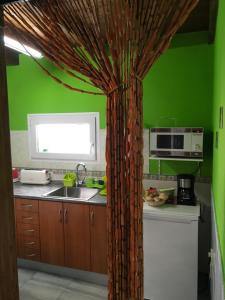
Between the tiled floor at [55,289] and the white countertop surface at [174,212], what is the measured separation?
96cm

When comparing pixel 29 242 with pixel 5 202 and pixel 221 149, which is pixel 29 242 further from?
pixel 221 149

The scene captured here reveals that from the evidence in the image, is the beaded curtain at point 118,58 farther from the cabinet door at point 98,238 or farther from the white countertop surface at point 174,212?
the cabinet door at point 98,238

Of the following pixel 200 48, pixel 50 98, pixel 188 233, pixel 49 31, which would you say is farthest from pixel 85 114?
pixel 49 31

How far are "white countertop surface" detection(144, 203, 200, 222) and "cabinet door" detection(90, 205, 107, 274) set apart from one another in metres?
0.50

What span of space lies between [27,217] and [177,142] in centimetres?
186

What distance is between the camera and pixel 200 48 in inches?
107

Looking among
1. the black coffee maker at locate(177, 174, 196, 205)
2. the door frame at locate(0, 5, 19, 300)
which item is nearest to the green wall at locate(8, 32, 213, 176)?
the black coffee maker at locate(177, 174, 196, 205)

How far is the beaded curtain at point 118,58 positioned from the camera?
1.07m

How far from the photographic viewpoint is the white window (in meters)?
3.27

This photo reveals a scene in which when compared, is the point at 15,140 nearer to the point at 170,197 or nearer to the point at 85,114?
the point at 85,114

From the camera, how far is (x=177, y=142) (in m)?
2.54

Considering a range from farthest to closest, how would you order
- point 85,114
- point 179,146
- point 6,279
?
point 85,114
point 179,146
point 6,279

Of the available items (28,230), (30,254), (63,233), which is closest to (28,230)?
(28,230)

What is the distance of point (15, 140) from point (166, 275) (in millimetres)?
2633
